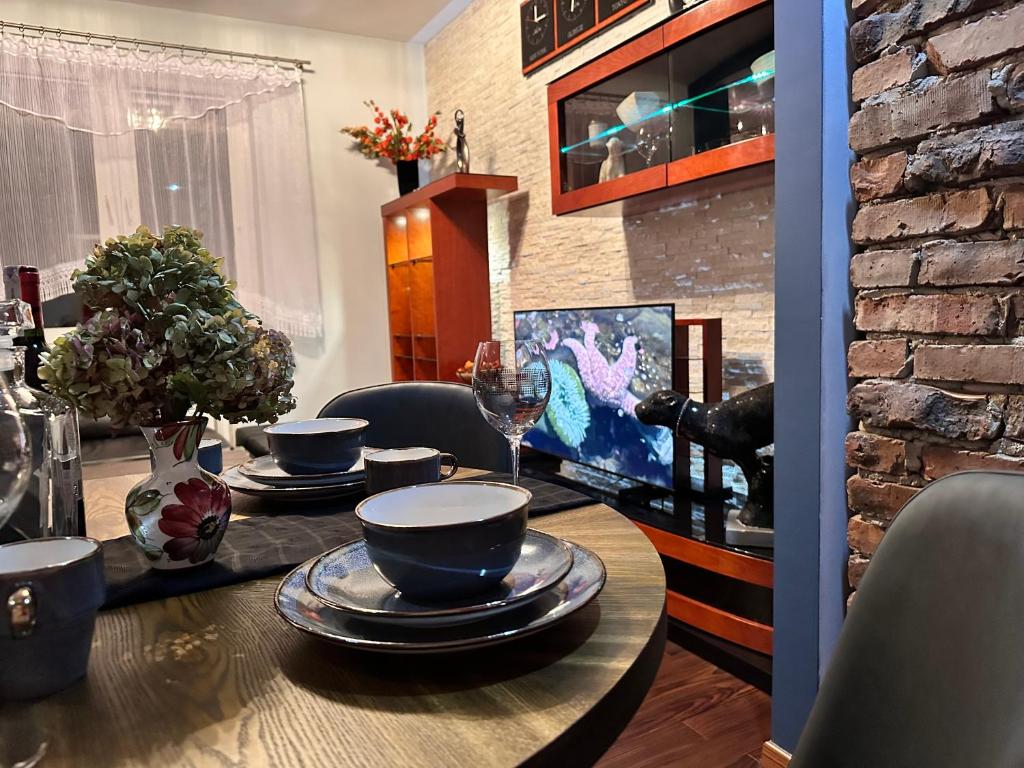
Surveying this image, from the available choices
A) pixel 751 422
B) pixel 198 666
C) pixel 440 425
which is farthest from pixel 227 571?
pixel 751 422

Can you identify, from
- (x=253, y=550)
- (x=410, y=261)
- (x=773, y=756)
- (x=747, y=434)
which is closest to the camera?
(x=253, y=550)

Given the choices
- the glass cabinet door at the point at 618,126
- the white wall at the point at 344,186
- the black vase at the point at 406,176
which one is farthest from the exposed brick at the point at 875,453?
the white wall at the point at 344,186

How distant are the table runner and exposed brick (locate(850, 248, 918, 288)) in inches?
27.1

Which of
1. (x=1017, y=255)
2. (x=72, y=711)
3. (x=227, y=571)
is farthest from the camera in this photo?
(x=1017, y=255)

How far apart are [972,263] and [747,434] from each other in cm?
101

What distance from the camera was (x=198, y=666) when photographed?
0.56 m

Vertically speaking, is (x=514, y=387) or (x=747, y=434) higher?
(x=514, y=387)

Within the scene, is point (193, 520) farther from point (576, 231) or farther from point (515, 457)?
point (576, 231)

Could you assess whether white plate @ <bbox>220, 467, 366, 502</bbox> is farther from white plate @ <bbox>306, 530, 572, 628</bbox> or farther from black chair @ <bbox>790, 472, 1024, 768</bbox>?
black chair @ <bbox>790, 472, 1024, 768</bbox>

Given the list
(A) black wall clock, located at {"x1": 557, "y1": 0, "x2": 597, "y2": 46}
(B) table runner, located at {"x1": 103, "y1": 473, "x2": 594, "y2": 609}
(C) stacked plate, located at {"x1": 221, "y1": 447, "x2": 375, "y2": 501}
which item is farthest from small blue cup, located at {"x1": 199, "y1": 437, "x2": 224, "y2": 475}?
(A) black wall clock, located at {"x1": 557, "y1": 0, "x2": 597, "y2": 46}

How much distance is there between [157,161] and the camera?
430 cm

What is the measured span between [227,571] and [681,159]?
1940 mm

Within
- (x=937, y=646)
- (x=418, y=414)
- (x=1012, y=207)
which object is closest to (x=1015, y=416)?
(x=1012, y=207)

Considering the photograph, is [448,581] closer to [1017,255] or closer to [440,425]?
[1017,255]
